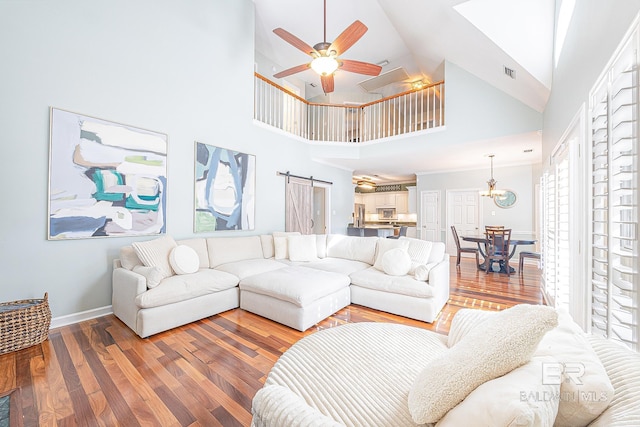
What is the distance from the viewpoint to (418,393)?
819mm

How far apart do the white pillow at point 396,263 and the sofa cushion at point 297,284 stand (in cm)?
52

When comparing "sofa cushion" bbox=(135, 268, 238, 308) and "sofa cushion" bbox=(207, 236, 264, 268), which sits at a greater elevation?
"sofa cushion" bbox=(207, 236, 264, 268)

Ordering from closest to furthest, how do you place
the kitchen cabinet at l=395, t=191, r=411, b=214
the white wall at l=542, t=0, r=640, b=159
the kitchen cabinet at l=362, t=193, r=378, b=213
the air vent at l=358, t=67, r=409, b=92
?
the white wall at l=542, t=0, r=640, b=159, the air vent at l=358, t=67, r=409, b=92, the kitchen cabinet at l=395, t=191, r=411, b=214, the kitchen cabinet at l=362, t=193, r=378, b=213

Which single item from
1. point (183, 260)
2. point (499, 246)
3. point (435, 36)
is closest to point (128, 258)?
point (183, 260)

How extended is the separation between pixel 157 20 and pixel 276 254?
142 inches

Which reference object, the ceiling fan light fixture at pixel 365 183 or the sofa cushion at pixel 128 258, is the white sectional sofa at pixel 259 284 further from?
the ceiling fan light fixture at pixel 365 183

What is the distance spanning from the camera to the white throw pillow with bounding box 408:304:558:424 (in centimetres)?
70

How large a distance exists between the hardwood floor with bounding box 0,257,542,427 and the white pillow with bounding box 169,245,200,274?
621 mm

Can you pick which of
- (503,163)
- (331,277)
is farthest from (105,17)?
(503,163)

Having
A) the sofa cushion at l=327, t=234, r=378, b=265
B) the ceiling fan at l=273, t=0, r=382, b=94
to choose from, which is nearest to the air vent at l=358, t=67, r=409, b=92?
the ceiling fan at l=273, t=0, r=382, b=94

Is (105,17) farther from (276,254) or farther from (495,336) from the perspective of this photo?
(495,336)

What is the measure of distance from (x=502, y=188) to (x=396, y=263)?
17.6 ft

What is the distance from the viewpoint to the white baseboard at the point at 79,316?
101 inches

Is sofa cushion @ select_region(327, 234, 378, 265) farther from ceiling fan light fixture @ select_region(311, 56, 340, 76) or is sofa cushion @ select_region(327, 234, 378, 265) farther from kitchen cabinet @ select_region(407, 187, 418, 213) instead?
kitchen cabinet @ select_region(407, 187, 418, 213)
